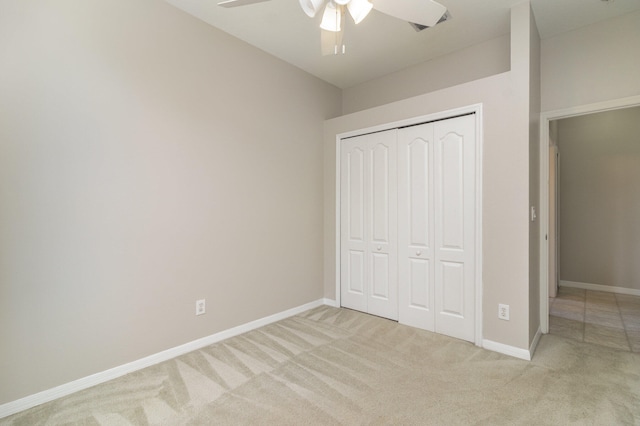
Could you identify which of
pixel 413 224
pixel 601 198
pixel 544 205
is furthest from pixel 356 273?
pixel 601 198

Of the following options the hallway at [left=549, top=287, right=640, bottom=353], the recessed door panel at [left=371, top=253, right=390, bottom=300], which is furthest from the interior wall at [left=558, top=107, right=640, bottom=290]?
the recessed door panel at [left=371, top=253, right=390, bottom=300]

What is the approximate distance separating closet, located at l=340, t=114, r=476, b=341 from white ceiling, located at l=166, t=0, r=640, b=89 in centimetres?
81

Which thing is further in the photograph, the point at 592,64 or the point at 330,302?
the point at 330,302

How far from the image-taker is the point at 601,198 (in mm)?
4355

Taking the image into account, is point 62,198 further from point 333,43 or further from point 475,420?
point 475,420

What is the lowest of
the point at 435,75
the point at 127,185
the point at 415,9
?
the point at 127,185

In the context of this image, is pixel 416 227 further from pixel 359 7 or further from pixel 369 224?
pixel 359 7

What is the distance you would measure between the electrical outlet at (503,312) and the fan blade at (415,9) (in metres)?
2.16

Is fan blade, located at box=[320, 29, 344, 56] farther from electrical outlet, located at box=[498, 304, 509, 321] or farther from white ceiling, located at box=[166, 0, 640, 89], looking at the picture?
electrical outlet, located at box=[498, 304, 509, 321]

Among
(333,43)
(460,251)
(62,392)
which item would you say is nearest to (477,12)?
(333,43)

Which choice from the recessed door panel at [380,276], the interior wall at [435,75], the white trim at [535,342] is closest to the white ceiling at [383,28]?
the interior wall at [435,75]

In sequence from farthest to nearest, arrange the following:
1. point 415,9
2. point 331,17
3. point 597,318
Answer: point 597,318, point 331,17, point 415,9

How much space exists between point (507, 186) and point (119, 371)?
3.21 m

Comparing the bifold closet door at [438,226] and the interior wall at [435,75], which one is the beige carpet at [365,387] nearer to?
the bifold closet door at [438,226]
